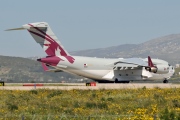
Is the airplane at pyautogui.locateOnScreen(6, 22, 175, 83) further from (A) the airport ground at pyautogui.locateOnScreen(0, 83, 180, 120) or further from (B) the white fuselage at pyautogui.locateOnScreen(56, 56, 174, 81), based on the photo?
(A) the airport ground at pyautogui.locateOnScreen(0, 83, 180, 120)

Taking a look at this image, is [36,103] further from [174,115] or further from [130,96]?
[174,115]

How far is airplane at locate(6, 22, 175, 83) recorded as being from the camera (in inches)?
2906

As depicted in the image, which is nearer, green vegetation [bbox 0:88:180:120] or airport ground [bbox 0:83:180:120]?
airport ground [bbox 0:83:180:120]

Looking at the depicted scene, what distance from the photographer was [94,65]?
7631 cm

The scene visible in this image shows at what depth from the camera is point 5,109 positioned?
36.1m

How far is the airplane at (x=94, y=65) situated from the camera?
73.8 metres

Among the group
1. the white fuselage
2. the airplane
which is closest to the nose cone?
the airplane

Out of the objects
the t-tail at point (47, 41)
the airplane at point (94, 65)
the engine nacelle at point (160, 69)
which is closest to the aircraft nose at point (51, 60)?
the airplane at point (94, 65)

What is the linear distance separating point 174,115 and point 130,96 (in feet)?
62.8

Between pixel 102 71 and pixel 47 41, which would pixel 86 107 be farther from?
pixel 102 71

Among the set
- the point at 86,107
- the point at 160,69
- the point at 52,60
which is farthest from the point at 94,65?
the point at 86,107

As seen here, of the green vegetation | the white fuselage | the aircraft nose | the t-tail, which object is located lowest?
the green vegetation

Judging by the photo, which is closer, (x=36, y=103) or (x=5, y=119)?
(x=5, y=119)

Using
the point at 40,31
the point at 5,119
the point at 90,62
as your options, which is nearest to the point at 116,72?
the point at 90,62
